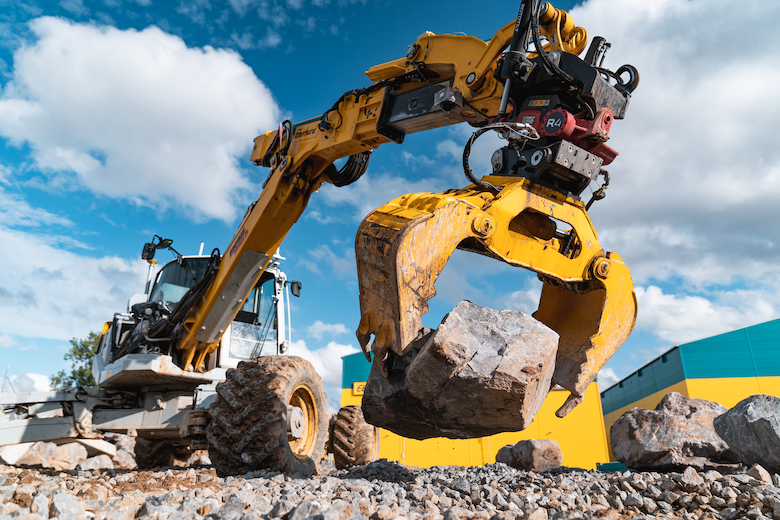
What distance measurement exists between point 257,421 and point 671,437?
4.01m

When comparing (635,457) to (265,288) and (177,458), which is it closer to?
(265,288)

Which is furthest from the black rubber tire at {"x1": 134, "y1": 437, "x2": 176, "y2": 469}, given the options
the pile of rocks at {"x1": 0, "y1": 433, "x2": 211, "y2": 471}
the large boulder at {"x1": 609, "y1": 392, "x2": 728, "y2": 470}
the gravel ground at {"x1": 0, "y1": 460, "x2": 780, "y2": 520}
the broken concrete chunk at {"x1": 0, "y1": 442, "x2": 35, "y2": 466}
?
the large boulder at {"x1": 609, "y1": 392, "x2": 728, "y2": 470}

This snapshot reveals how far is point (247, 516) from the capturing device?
2.00 metres

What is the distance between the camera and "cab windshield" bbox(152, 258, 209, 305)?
Result: 21.8 feet

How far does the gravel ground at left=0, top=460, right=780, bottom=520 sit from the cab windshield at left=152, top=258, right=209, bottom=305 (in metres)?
3.28

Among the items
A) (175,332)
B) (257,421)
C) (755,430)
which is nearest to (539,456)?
(755,430)

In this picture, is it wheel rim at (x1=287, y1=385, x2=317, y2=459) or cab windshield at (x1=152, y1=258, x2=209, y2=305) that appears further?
cab windshield at (x1=152, y1=258, x2=209, y2=305)

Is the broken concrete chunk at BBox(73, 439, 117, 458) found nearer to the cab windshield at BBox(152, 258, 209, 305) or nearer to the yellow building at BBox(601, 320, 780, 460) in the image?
the cab windshield at BBox(152, 258, 209, 305)

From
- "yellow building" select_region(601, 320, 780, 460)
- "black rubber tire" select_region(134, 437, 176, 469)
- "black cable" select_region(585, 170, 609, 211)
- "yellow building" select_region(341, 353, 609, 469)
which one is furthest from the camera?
"yellow building" select_region(341, 353, 609, 469)

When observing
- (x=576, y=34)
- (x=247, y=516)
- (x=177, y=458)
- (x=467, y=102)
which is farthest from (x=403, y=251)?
(x=177, y=458)

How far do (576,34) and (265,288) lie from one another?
4893mm

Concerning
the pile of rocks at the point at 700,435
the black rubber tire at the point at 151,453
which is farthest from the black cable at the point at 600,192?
the black rubber tire at the point at 151,453

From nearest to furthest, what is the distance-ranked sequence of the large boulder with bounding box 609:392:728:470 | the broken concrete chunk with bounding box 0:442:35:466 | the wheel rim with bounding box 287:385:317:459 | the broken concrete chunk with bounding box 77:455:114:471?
the large boulder with bounding box 609:392:728:470 < the wheel rim with bounding box 287:385:317:459 < the broken concrete chunk with bounding box 77:455:114:471 < the broken concrete chunk with bounding box 0:442:35:466

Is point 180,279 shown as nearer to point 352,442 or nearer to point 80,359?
point 352,442
